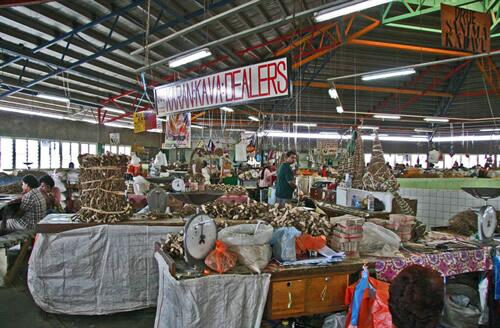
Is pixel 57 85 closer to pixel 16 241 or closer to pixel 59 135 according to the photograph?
pixel 59 135

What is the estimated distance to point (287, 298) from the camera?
249cm

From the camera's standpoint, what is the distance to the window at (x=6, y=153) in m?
13.6

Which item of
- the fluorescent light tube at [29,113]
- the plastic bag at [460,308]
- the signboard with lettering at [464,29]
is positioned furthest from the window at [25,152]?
the plastic bag at [460,308]

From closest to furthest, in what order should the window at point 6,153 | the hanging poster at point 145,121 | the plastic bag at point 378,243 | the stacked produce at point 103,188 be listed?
the plastic bag at point 378,243 → the stacked produce at point 103,188 → the hanging poster at point 145,121 → the window at point 6,153

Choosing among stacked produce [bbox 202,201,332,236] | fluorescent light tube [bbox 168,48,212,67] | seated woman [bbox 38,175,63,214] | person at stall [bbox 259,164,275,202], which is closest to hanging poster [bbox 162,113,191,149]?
person at stall [bbox 259,164,275,202]

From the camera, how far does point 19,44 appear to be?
722cm

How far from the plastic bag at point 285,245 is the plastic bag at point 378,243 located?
Answer: 678 mm

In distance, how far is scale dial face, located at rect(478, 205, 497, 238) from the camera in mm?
3422

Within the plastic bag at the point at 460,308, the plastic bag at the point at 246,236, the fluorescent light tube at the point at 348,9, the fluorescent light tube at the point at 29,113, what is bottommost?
the plastic bag at the point at 460,308

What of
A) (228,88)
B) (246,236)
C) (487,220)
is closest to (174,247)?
(246,236)

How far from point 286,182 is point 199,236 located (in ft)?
14.8

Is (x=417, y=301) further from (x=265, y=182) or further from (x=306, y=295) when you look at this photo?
(x=265, y=182)

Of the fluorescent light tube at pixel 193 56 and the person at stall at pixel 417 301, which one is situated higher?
the fluorescent light tube at pixel 193 56

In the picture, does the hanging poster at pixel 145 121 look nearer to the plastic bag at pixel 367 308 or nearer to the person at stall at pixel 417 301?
the plastic bag at pixel 367 308
